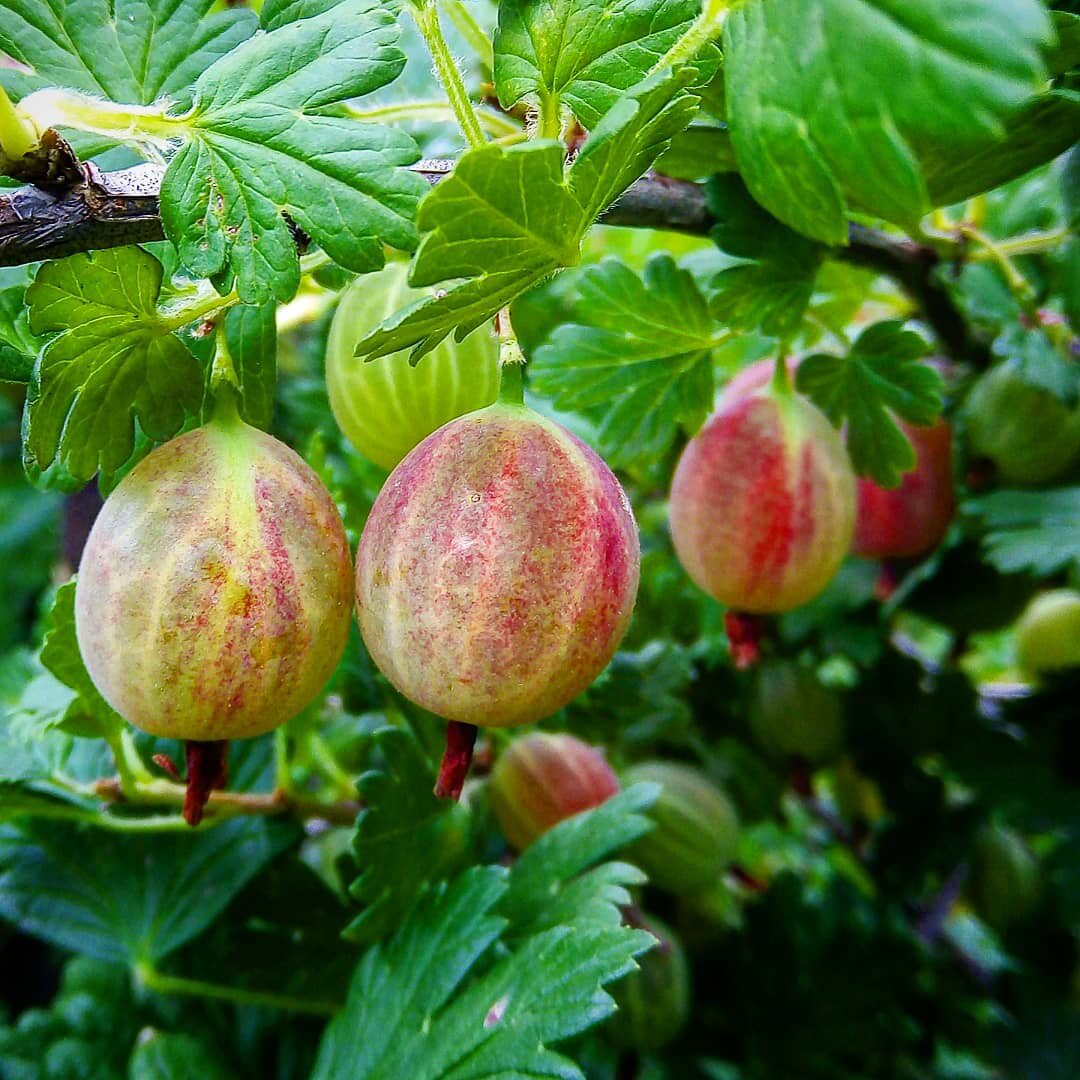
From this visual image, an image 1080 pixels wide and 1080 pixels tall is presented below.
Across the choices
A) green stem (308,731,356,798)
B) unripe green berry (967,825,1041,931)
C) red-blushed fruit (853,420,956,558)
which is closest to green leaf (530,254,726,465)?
red-blushed fruit (853,420,956,558)

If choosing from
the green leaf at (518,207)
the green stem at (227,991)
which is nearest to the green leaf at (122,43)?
the green leaf at (518,207)

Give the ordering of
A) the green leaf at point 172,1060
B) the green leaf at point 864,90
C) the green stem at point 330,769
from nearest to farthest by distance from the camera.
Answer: the green leaf at point 864,90 → the green leaf at point 172,1060 → the green stem at point 330,769

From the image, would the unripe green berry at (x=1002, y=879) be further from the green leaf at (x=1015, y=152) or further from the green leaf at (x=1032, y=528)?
the green leaf at (x=1015, y=152)

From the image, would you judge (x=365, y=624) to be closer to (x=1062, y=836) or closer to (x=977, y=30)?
(x=977, y=30)

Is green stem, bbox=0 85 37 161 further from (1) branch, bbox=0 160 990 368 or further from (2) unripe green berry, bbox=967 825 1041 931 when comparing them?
(2) unripe green berry, bbox=967 825 1041 931

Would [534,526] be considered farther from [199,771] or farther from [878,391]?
[878,391]

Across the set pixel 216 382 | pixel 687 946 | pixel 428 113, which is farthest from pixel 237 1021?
pixel 428 113

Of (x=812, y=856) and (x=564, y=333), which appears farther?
(x=812, y=856)
